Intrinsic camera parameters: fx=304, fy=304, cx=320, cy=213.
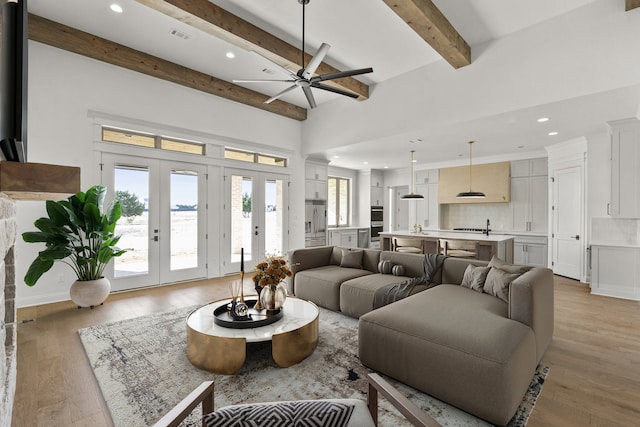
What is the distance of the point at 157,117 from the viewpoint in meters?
5.11

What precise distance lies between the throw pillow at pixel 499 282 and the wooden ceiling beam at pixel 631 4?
312cm

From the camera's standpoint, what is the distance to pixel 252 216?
6504 mm

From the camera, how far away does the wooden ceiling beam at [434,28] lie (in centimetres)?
316

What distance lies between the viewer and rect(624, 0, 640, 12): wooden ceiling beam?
3162 mm

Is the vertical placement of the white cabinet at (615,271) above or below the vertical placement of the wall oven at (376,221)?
below

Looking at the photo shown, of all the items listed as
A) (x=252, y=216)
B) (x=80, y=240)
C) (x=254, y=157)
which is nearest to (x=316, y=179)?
(x=254, y=157)

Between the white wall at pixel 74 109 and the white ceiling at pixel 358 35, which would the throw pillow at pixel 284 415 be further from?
the white wall at pixel 74 109

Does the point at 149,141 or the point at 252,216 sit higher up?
the point at 149,141

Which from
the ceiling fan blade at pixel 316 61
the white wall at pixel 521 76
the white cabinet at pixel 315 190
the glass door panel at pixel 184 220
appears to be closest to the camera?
the ceiling fan blade at pixel 316 61

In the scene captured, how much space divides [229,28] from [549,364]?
4.79 metres

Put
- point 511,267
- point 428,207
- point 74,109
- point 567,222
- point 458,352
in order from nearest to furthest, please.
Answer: point 458,352 < point 511,267 < point 74,109 < point 567,222 < point 428,207

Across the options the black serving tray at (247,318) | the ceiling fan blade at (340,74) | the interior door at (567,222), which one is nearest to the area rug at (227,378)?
the black serving tray at (247,318)

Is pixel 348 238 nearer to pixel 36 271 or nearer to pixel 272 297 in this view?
pixel 272 297

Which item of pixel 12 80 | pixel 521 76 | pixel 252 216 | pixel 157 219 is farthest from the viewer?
pixel 252 216
